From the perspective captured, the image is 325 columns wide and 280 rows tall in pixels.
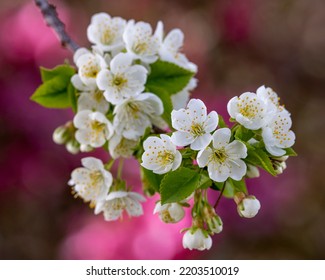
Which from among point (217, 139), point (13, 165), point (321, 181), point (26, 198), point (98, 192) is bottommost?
point (321, 181)

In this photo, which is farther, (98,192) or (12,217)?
(12,217)

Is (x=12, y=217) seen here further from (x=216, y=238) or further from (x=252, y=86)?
(x=252, y=86)

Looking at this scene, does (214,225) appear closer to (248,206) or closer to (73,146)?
(248,206)

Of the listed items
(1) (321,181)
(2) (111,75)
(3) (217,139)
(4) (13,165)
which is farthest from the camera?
(1) (321,181)

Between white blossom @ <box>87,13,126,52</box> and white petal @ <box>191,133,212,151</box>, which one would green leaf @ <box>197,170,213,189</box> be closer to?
white petal @ <box>191,133,212,151</box>

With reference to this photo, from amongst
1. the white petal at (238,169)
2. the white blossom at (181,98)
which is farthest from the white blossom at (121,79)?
the white petal at (238,169)

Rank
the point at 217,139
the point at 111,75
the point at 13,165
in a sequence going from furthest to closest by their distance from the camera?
the point at 13,165, the point at 111,75, the point at 217,139

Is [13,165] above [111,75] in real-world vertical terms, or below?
below

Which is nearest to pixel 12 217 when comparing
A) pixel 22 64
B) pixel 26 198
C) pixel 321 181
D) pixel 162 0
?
pixel 26 198
